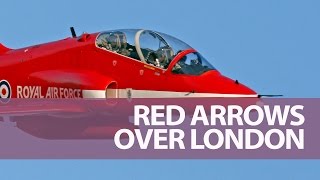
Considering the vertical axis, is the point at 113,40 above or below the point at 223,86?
above

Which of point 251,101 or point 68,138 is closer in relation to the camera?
point 251,101

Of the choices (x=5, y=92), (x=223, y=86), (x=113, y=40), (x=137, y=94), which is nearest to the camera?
(x=223, y=86)

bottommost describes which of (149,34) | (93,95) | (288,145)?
(288,145)

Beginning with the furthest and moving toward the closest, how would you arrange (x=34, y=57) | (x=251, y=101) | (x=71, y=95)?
(x=34, y=57) → (x=71, y=95) → (x=251, y=101)

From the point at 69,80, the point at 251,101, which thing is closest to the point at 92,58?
the point at 69,80

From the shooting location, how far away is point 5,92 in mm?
27312

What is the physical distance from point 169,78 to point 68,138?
382cm

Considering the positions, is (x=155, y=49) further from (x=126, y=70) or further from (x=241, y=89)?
(x=241, y=89)

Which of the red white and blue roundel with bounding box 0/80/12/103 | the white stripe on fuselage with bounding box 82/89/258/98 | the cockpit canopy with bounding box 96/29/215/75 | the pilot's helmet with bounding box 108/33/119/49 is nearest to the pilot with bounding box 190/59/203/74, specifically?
the cockpit canopy with bounding box 96/29/215/75

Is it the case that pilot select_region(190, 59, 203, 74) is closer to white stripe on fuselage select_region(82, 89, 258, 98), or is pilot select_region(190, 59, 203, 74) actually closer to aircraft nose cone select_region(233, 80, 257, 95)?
white stripe on fuselage select_region(82, 89, 258, 98)

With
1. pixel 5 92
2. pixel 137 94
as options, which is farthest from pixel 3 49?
pixel 137 94

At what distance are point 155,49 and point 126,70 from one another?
1.03 m

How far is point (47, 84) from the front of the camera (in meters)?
25.8

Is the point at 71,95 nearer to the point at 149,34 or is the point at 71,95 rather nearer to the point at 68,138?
the point at 68,138
